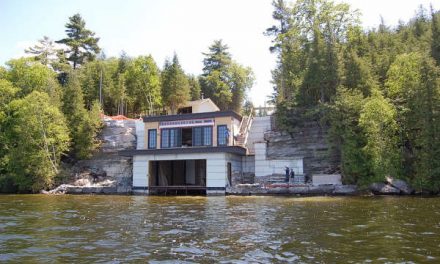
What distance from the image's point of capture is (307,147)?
36.5m

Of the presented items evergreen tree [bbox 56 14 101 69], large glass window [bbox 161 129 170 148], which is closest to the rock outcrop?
large glass window [bbox 161 129 170 148]

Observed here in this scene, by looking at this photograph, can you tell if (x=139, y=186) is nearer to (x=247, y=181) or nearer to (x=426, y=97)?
(x=247, y=181)

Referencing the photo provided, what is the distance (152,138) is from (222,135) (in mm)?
7179

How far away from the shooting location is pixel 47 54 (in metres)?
60.4

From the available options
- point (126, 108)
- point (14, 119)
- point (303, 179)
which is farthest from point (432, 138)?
point (126, 108)

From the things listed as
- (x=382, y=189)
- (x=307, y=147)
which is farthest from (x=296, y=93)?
(x=382, y=189)

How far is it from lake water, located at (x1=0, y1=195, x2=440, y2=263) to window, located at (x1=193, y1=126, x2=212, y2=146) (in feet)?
65.2

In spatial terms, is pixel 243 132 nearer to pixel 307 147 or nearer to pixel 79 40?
pixel 307 147

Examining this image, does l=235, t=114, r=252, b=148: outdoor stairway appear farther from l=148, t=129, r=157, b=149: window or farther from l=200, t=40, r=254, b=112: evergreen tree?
l=200, t=40, r=254, b=112: evergreen tree

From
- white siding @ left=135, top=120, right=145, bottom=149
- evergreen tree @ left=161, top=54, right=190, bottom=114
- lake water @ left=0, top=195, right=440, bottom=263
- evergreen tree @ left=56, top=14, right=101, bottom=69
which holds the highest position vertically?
evergreen tree @ left=56, top=14, right=101, bottom=69

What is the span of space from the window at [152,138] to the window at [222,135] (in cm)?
647

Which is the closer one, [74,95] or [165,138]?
[165,138]

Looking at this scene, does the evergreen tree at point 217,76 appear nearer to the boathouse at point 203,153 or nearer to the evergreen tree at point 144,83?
the evergreen tree at point 144,83

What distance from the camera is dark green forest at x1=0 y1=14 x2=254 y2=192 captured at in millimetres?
38250
